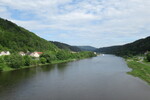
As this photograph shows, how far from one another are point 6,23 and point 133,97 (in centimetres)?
11086

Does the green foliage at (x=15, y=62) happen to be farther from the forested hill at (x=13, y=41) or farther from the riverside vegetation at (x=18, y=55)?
the forested hill at (x=13, y=41)

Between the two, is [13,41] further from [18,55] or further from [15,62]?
[15,62]

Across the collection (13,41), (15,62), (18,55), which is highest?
(13,41)

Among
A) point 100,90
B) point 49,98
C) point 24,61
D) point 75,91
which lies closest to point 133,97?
point 100,90

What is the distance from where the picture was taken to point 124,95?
17.3m

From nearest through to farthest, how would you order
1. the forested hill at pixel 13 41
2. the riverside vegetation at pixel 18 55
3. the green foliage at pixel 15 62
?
the green foliage at pixel 15 62 < the riverside vegetation at pixel 18 55 < the forested hill at pixel 13 41

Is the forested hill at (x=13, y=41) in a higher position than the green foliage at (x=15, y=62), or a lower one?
higher

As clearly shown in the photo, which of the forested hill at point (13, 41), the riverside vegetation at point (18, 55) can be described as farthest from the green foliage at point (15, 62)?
the forested hill at point (13, 41)

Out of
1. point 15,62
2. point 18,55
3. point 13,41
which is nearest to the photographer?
point 15,62

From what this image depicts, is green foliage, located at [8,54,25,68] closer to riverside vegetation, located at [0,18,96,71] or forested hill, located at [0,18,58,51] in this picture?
Answer: riverside vegetation, located at [0,18,96,71]

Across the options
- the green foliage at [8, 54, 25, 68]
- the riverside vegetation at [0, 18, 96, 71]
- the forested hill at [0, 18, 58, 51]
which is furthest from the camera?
the forested hill at [0, 18, 58, 51]

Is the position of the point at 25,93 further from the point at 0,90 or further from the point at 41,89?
the point at 0,90

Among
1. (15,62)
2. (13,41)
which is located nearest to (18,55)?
(15,62)

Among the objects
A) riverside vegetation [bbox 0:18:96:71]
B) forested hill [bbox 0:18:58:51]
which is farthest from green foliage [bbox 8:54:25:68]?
forested hill [bbox 0:18:58:51]
